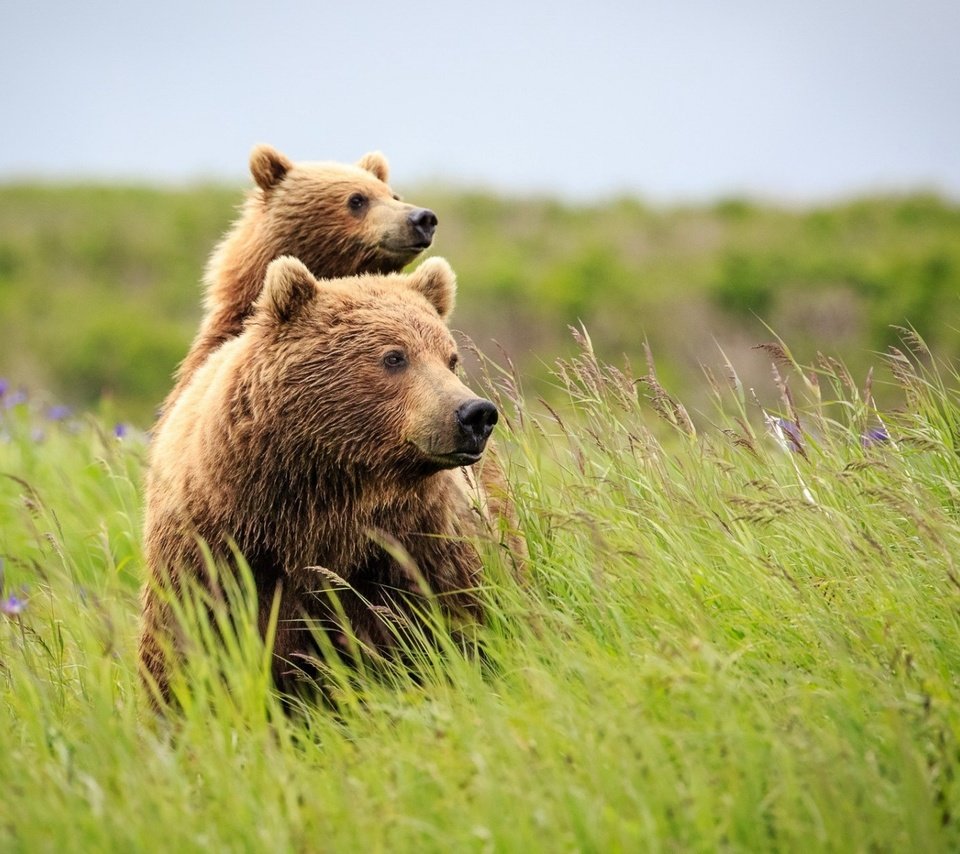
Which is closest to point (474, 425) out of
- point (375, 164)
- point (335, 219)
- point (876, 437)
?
point (876, 437)

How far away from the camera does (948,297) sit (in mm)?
19891

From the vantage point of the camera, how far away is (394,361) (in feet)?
12.2

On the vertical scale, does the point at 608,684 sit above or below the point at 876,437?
Result: below

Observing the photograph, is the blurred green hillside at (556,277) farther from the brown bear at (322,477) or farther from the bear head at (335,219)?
the brown bear at (322,477)

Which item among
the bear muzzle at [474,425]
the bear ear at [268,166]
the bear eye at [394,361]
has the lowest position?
the bear muzzle at [474,425]

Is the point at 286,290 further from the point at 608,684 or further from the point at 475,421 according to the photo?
the point at 608,684

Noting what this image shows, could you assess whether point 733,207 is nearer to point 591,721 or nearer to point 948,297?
point 948,297

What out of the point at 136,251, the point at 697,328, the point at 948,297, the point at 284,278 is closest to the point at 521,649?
the point at 284,278

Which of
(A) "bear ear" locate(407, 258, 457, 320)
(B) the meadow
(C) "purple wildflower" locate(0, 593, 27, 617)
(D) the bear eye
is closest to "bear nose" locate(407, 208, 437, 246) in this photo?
(A) "bear ear" locate(407, 258, 457, 320)

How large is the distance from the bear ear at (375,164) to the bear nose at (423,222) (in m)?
0.81

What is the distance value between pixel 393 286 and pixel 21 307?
57.8 ft

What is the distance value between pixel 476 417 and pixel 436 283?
815 millimetres

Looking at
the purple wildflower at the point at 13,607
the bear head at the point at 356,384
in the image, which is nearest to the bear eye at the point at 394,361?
the bear head at the point at 356,384

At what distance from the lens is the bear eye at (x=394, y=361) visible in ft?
12.2
